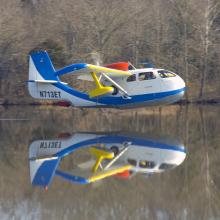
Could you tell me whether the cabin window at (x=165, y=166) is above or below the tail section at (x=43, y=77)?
above

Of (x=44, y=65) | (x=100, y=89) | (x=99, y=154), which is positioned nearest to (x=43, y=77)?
(x=44, y=65)

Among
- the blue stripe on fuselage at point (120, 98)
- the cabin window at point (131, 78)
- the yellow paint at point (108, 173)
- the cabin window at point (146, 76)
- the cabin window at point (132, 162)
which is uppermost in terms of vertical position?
the yellow paint at point (108, 173)

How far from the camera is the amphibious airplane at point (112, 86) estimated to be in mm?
24312

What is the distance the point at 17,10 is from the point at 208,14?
13.5 metres

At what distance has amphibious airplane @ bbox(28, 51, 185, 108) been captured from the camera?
2431 centimetres

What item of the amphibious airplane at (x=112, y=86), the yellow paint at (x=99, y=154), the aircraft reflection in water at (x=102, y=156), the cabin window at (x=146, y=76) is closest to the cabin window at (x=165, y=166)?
the aircraft reflection in water at (x=102, y=156)

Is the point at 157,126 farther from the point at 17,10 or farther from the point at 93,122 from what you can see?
the point at 17,10

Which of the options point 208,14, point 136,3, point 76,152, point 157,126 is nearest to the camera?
point 76,152

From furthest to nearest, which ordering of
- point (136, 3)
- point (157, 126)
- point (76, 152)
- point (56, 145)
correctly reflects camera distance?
1. point (136, 3)
2. point (157, 126)
3. point (56, 145)
4. point (76, 152)

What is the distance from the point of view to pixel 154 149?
14.9m

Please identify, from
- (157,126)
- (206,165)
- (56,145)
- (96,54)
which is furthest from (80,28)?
(206,165)

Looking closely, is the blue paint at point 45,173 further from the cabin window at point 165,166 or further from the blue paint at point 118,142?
the cabin window at point 165,166

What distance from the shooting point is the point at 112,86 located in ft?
83.2

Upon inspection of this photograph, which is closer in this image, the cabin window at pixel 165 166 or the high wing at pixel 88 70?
the cabin window at pixel 165 166
